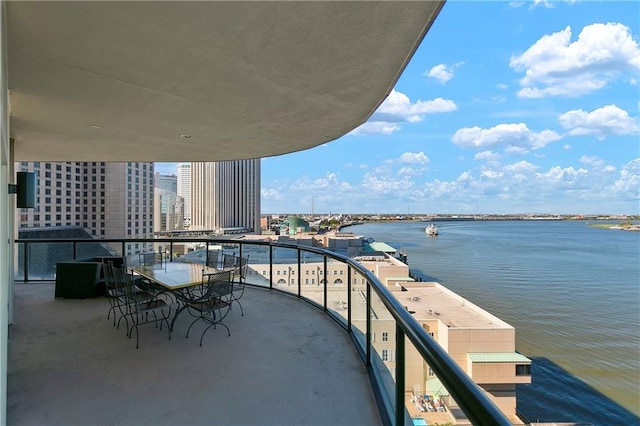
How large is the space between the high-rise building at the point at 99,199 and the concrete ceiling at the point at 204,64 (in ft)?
175

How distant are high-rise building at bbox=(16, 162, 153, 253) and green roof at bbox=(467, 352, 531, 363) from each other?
5205cm

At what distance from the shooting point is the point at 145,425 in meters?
2.19

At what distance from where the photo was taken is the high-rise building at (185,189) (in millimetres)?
65750

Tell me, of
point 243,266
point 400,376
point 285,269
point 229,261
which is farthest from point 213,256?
point 400,376

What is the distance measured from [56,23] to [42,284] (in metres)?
6.61

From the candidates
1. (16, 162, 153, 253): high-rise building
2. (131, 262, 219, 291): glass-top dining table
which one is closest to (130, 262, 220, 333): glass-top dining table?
(131, 262, 219, 291): glass-top dining table

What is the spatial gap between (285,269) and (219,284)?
1816 mm

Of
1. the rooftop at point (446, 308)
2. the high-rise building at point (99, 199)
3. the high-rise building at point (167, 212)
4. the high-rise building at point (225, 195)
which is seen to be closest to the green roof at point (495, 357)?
the rooftop at point (446, 308)

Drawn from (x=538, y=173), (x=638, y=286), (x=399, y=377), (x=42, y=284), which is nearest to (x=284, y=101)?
(x=399, y=377)

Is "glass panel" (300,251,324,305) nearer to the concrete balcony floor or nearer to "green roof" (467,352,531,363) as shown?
the concrete balcony floor

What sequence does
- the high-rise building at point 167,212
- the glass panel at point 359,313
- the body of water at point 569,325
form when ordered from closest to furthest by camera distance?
the glass panel at point 359,313 → the body of water at point 569,325 → the high-rise building at point 167,212

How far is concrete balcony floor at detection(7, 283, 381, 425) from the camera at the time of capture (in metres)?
2.31

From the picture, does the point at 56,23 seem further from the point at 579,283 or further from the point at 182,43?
the point at 579,283

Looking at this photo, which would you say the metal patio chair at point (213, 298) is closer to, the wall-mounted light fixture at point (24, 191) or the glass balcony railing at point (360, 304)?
the glass balcony railing at point (360, 304)
